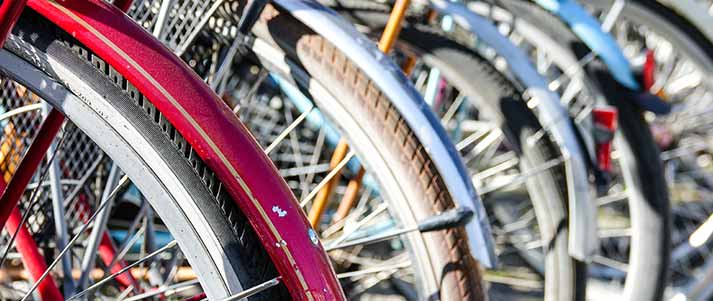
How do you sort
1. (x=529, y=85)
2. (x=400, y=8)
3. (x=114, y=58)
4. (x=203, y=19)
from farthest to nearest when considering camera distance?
(x=529, y=85), (x=400, y=8), (x=203, y=19), (x=114, y=58)

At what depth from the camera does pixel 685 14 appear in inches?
129

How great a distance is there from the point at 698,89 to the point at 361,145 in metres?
2.46

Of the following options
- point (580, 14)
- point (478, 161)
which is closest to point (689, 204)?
point (478, 161)

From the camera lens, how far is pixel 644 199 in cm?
306

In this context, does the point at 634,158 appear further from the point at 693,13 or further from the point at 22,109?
the point at 22,109

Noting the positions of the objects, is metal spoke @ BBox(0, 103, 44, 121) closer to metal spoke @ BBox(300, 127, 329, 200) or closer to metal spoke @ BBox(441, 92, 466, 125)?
metal spoke @ BBox(300, 127, 329, 200)

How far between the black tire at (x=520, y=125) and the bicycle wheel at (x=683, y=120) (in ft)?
2.82

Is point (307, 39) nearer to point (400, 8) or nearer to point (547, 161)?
point (400, 8)

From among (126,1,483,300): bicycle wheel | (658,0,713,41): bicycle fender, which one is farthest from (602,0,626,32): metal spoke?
(126,1,483,300): bicycle wheel

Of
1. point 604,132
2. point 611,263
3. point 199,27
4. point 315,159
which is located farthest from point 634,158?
point 199,27

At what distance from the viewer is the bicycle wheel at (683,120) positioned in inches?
131

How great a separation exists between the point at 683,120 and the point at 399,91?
7.94 ft

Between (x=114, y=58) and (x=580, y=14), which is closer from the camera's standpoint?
(x=114, y=58)

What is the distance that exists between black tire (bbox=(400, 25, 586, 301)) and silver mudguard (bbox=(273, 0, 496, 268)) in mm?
589
